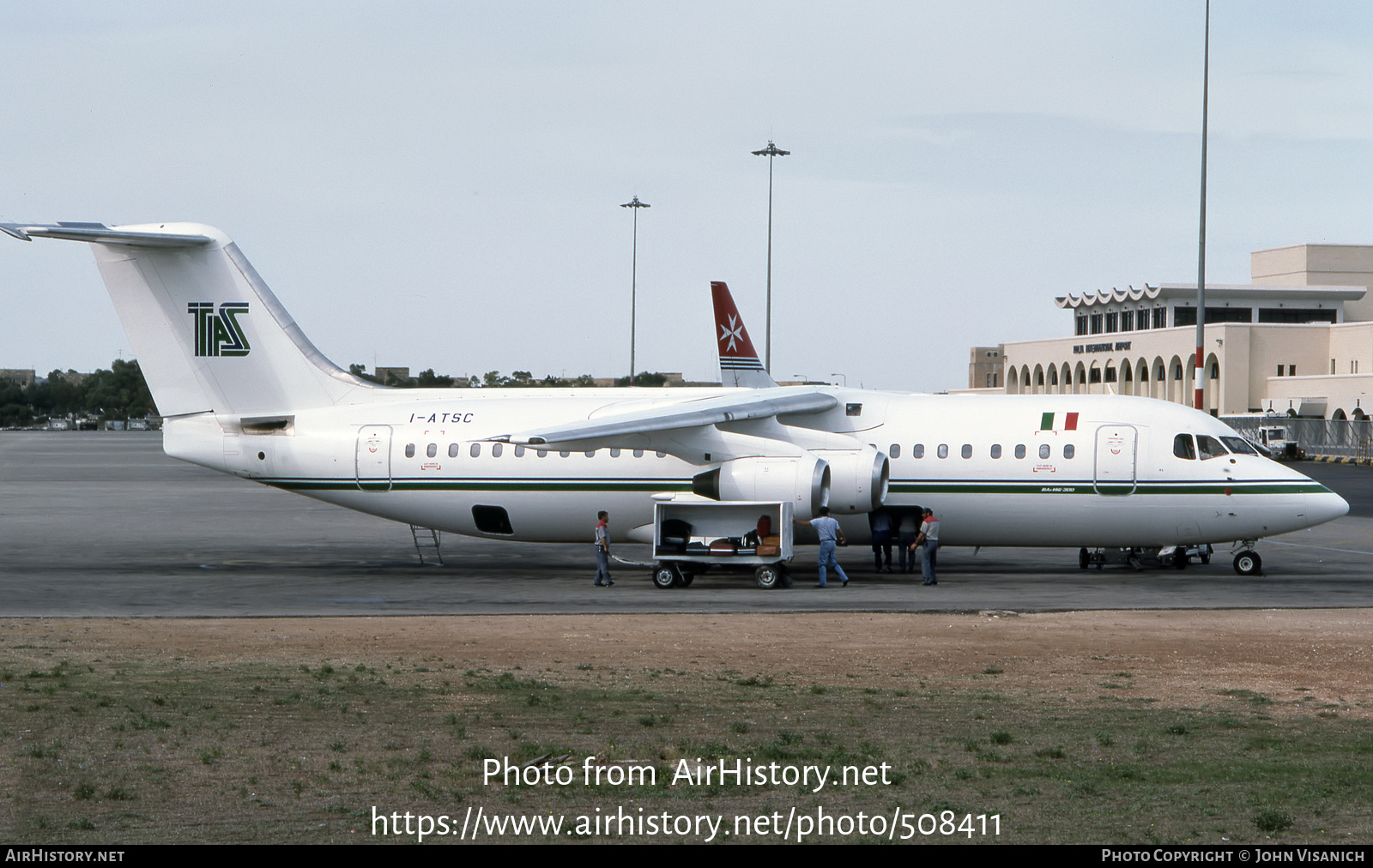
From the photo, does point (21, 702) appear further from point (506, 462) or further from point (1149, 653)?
point (506, 462)

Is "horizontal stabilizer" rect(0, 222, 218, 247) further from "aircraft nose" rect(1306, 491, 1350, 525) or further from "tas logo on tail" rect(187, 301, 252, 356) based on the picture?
"aircraft nose" rect(1306, 491, 1350, 525)

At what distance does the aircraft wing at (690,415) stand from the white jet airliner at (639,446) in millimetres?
66

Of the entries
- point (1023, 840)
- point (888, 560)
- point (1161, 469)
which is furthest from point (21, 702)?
point (1161, 469)

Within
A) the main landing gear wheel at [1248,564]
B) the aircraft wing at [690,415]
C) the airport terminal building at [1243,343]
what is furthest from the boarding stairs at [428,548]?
the airport terminal building at [1243,343]

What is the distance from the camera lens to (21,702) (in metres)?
13.8

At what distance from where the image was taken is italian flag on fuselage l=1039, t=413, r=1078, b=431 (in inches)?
1102

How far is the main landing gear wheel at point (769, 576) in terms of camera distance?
2620cm

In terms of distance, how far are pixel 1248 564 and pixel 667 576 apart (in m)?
11.7

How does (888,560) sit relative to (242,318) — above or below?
below

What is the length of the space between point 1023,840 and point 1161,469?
1956 cm

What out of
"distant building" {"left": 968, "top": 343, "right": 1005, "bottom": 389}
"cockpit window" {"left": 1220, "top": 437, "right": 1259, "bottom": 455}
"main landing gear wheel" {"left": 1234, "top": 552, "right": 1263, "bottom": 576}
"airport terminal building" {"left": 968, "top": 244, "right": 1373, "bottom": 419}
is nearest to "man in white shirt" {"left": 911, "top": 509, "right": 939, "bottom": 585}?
"cockpit window" {"left": 1220, "top": 437, "right": 1259, "bottom": 455}

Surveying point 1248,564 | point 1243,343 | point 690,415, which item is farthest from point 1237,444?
point 1243,343

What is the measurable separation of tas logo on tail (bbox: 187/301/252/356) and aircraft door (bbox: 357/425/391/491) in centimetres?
326

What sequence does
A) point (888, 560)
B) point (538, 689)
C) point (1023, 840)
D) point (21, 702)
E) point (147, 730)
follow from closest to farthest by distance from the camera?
point (1023, 840) < point (147, 730) < point (21, 702) < point (538, 689) < point (888, 560)
